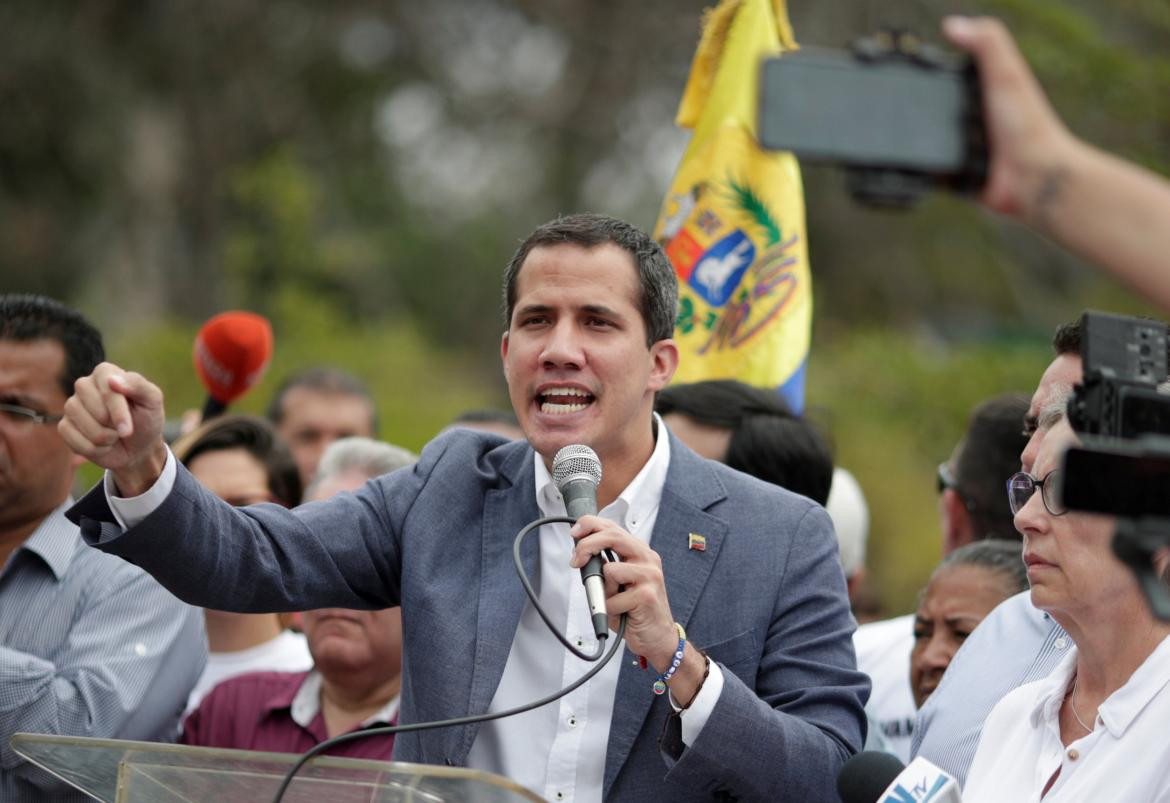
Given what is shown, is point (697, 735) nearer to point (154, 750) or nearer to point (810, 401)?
point (154, 750)

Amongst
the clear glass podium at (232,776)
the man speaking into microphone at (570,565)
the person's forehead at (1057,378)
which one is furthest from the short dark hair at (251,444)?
the person's forehead at (1057,378)

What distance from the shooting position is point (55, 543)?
14.4ft

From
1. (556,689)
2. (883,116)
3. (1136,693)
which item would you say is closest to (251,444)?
(556,689)

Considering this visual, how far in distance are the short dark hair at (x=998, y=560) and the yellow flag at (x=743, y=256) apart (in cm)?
122

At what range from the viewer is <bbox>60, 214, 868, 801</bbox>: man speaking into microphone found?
3.25 metres

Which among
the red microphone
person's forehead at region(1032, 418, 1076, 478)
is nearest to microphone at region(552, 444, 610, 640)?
person's forehead at region(1032, 418, 1076, 478)

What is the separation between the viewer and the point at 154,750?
2658 millimetres

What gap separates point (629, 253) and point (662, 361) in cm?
28

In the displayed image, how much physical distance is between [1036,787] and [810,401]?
A: 872 centimetres

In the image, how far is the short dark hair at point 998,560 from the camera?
4465mm

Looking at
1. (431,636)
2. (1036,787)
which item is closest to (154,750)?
(431,636)

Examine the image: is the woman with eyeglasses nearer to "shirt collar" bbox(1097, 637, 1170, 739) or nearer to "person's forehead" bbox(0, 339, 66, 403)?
"shirt collar" bbox(1097, 637, 1170, 739)

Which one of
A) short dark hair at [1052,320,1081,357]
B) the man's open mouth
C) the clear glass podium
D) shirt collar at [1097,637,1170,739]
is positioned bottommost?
shirt collar at [1097,637,1170,739]

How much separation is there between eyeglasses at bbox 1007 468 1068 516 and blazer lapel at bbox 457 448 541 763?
3.58 ft
